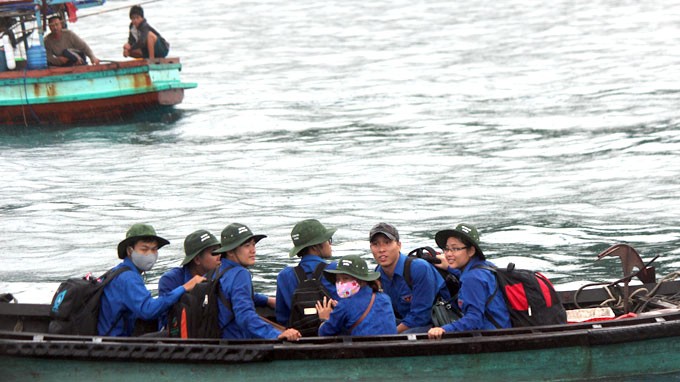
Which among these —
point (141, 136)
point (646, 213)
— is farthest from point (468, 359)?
point (141, 136)

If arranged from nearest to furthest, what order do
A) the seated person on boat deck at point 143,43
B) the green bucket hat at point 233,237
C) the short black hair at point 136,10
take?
the green bucket hat at point 233,237 → the short black hair at point 136,10 → the seated person on boat deck at point 143,43

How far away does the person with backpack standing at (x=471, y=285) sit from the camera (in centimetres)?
891

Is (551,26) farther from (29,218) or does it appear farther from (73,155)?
(29,218)

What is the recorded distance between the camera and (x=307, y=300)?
9.28 meters

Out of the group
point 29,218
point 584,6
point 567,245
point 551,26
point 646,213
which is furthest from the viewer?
point 584,6

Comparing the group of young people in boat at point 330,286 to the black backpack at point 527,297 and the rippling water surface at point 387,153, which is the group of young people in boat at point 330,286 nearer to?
the black backpack at point 527,297

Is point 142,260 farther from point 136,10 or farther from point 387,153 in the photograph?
point 136,10

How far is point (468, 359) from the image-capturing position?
30.0 ft

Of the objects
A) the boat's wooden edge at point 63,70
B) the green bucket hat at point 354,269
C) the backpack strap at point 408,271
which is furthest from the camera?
the boat's wooden edge at point 63,70

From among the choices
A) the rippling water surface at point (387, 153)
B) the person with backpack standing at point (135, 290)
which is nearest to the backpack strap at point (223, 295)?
the person with backpack standing at point (135, 290)

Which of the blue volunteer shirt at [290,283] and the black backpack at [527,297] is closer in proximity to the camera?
the black backpack at [527,297]

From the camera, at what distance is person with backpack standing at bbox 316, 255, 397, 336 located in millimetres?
8664

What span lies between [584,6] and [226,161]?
31.8 metres

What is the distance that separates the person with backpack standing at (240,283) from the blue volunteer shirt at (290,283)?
35 cm
